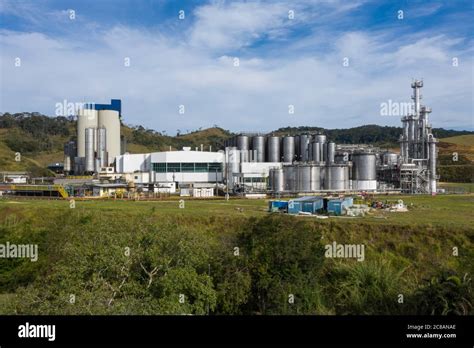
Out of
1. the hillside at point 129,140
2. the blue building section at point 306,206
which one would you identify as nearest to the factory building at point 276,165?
the blue building section at point 306,206

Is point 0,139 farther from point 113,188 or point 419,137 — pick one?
point 419,137

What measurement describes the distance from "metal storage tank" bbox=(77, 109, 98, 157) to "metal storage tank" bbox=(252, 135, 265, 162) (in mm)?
Answer: 24904

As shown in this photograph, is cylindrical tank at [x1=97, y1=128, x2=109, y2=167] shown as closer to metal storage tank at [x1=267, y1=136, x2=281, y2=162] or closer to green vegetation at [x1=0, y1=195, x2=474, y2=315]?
metal storage tank at [x1=267, y1=136, x2=281, y2=162]

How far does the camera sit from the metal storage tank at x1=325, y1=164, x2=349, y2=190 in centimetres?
4666

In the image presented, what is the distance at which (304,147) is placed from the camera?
182 feet

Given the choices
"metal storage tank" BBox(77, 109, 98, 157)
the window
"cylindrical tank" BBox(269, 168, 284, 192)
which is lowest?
"cylindrical tank" BBox(269, 168, 284, 192)

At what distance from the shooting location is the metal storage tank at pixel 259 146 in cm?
5606

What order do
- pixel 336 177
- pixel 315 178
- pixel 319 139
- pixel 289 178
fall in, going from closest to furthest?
pixel 315 178, pixel 289 178, pixel 336 177, pixel 319 139

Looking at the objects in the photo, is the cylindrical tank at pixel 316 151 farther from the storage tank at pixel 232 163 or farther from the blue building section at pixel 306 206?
the blue building section at pixel 306 206

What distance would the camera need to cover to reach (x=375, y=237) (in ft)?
73.0

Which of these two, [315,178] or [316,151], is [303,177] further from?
[316,151]

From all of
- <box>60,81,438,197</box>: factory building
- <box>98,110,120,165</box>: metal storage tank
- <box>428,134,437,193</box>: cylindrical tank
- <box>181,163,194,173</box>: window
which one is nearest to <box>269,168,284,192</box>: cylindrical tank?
<box>60,81,438,197</box>: factory building

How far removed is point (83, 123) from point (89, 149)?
5.51 metres

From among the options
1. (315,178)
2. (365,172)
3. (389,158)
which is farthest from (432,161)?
(315,178)
